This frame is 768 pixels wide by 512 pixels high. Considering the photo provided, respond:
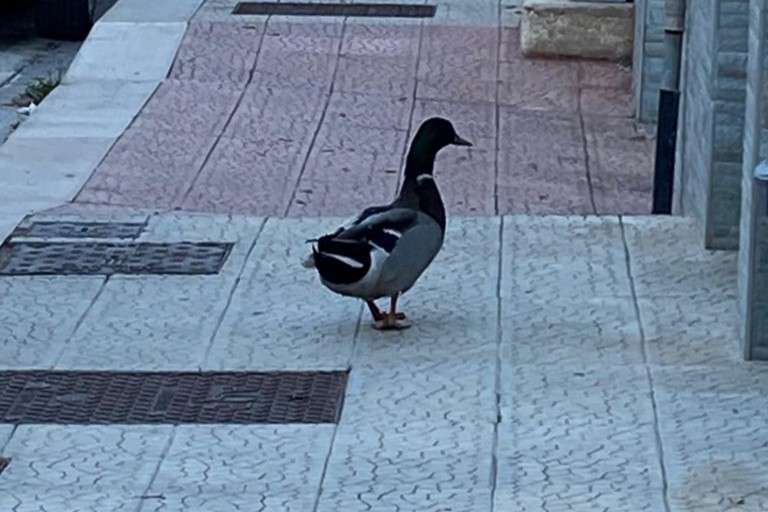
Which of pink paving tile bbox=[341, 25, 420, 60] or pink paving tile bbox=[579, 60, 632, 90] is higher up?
pink paving tile bbox=[341, 25, 420, 60]

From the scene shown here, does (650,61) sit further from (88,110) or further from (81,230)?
(81,230)

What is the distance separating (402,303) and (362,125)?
12.5 ft

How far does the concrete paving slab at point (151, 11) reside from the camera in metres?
14.6

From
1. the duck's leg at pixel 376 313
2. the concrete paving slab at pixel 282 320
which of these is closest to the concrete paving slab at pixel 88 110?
the concrete paving slab at pixel 282 320

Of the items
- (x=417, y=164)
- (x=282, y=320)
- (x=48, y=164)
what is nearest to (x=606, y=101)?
(x=48, y=164)

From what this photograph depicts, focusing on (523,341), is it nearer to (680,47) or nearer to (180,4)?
(680,47)

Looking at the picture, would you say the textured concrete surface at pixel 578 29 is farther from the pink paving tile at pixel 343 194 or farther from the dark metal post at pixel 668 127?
the dark metal post at pixel 668 127

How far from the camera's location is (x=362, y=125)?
38.7 ft

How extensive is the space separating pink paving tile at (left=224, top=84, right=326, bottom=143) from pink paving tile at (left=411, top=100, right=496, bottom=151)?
0.60 metres

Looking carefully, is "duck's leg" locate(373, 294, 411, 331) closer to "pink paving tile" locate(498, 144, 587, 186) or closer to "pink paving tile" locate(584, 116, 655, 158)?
"pink paving tile" locate(498, 144, 587, 186)

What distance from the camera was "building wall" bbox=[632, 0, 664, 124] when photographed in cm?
1199

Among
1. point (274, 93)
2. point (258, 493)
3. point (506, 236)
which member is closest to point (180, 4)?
point (274, 93)

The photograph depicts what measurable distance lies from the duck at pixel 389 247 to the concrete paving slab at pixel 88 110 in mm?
3989

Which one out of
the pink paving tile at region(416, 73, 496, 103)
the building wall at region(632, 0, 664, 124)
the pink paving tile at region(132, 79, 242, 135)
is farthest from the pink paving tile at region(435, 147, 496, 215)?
the pink paving tile at region(132, 79, 242, 135)
